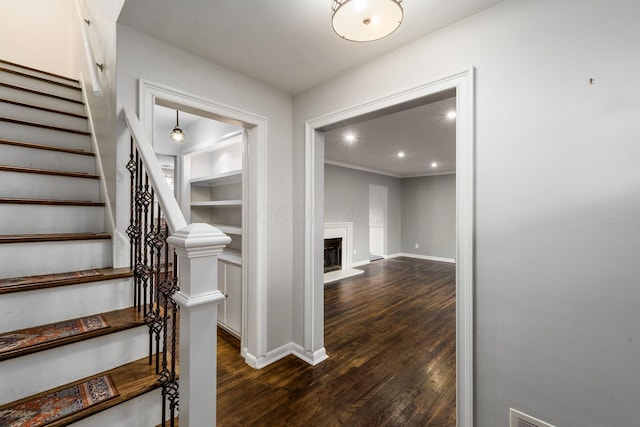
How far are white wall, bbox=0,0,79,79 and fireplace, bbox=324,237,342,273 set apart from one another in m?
5.27

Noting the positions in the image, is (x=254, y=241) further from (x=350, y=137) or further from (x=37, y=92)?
(x=350, y=137)

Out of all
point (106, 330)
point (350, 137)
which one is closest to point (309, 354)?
point (106, 330)

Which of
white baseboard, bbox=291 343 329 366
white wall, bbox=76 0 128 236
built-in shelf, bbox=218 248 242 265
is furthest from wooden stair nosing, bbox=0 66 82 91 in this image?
white baseboard, bbox=291 343 329 366

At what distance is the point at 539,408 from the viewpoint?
1.32 metres

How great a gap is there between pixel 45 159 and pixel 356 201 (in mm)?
6111

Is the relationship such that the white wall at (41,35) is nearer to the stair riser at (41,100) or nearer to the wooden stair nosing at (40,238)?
the stair riser at (41,100)

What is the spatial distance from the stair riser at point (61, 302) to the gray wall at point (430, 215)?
8058 millimetres

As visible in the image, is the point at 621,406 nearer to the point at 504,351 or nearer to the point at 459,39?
the point at 504,351

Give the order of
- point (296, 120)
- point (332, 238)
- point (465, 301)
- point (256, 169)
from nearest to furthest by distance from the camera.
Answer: point (465, 301)
point (256, 169)
point (296, 120)
point (332, 238)

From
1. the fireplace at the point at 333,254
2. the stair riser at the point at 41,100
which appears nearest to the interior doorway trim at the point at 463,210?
the stair riser at the point at 41,100

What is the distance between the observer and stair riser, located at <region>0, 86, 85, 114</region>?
2.21 metres

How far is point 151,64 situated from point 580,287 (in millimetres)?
2841

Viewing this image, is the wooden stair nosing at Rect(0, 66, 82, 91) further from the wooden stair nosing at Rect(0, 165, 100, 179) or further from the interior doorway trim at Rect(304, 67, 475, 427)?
the interior doorway trim at Rect(304, 67, 475, 427)

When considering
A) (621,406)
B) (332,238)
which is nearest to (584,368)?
(621,406)
